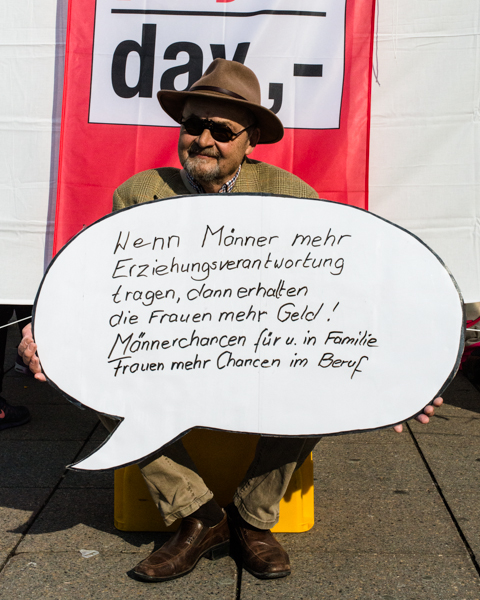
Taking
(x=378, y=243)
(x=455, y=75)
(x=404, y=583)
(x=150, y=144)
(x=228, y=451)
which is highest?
(x=455, y=75)

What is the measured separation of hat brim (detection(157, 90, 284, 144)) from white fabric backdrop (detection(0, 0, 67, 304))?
0.94 meters

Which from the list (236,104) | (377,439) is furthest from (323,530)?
(236,104)

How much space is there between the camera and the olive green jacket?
231 cm

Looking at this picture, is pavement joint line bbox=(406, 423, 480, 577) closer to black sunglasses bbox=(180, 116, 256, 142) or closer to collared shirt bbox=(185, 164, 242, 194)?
collared shirt bbox=(185, 164, 242, 194)

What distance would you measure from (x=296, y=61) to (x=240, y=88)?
922 millimetres

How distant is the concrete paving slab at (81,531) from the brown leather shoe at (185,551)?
0.50 feet

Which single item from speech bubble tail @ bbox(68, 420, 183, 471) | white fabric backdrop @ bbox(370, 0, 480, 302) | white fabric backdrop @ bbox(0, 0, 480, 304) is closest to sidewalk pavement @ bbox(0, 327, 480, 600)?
speech bubble tail @ bbox(68, 420, 183, 471)

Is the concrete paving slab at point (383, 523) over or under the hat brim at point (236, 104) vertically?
under

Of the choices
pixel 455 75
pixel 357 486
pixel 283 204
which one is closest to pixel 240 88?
pixel 283 204

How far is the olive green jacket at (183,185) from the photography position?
7.59 feet

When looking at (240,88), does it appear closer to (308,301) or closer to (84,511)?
(308,301)

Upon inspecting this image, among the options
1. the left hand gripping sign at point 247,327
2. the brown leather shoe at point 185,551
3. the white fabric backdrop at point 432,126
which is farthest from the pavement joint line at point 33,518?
the white fabric backdrop at point 432,126

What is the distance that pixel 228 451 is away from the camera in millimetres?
2209

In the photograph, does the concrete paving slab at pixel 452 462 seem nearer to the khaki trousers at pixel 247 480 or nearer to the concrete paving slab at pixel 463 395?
the concrete paving slab at pixel 463 395
